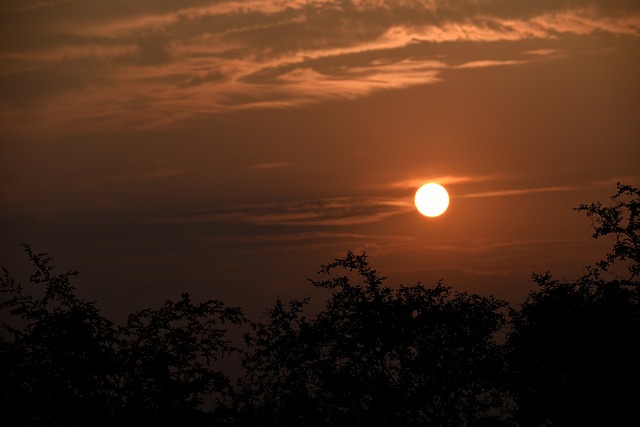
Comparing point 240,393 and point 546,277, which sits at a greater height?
point 546,277

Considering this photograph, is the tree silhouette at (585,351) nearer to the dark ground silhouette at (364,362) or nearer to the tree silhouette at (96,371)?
the dark ground silhouette at (364,362)

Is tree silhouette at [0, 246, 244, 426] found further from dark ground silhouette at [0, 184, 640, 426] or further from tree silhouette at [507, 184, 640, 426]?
tree silhouette at [507, 184, 640, 426]

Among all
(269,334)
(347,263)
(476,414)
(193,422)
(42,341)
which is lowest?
(193,422)

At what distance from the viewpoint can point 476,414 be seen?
103 feet

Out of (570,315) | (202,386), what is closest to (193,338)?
(202,386)

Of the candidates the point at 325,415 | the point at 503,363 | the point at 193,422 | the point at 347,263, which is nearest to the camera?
the point at 193,422

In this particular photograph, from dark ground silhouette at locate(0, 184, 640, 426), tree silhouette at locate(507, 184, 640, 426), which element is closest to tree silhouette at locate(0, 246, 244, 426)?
dark ground silhouette at locate(0, 184, 640, 426)

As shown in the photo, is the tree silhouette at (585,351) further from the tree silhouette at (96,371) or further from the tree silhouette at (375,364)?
the tree silhouette at (96,371)

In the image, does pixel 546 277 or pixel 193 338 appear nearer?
pixel 193 338

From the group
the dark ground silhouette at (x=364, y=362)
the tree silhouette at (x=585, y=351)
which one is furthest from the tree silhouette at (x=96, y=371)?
the tree silhouette at (x=585, y=351)

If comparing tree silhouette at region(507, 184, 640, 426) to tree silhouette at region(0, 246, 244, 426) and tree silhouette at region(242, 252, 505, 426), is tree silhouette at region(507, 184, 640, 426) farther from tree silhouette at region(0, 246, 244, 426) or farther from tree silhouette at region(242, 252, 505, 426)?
tree silhouette at region(0, 246, 244, 426)

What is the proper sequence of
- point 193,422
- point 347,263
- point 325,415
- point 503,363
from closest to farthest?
point 193,422
point 325,415
point 347,263
point 503,363

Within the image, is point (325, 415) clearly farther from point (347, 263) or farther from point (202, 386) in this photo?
point (202, 386)

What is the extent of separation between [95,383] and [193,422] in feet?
8.77
